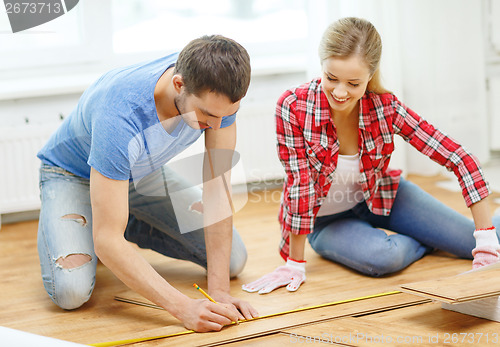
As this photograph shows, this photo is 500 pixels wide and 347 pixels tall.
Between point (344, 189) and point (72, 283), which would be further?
point (344, 189)

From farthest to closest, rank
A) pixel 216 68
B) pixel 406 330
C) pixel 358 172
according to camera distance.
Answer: pixel 358 172, pixel 406 330, pixel 216 68

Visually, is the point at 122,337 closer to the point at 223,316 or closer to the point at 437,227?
the point at 223,316

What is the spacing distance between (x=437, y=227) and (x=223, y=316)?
0.80 metres

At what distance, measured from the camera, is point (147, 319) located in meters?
1.56

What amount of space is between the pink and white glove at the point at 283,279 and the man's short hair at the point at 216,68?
0.65 meters

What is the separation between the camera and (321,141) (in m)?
1.75

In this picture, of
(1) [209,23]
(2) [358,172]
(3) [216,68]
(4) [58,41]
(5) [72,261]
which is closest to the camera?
(3) [216,68]

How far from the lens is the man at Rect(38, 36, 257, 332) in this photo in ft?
4.34

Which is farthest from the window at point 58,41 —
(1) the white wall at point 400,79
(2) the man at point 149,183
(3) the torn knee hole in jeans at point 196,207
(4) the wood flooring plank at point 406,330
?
(4) the wood flooring plank at point 406,330

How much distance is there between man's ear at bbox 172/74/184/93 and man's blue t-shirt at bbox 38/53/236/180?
0.10 meters

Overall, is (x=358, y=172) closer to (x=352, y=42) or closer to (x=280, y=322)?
(x=352, y=42)

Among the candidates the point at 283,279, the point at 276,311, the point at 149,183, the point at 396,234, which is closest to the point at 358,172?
the point at 396,234

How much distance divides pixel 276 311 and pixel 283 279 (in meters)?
0.21

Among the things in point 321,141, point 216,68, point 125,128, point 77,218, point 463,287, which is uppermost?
point 216,68
